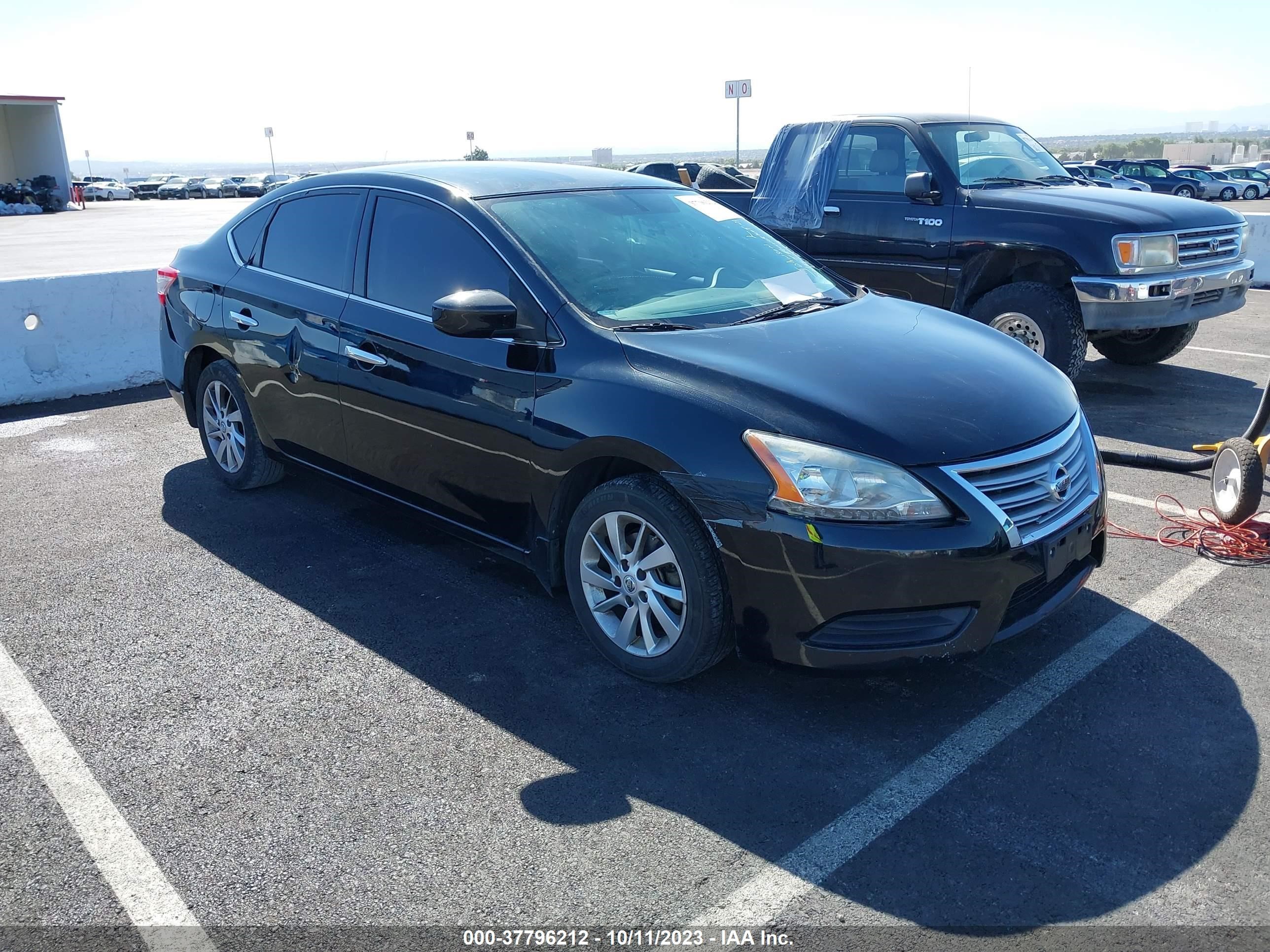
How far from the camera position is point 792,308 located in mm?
4367

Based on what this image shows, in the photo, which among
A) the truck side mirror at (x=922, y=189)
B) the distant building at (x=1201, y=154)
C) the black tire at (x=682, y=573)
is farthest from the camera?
the distant building at (x=1201, y=154)

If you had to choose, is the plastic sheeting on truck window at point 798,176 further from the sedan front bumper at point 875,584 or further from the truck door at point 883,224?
the sedan front bumper at point 875,584

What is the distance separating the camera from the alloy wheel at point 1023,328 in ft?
25.7

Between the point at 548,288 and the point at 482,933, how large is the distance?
229 cm

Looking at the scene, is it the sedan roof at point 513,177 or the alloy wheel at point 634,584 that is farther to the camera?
the sedan roof at point 513,177

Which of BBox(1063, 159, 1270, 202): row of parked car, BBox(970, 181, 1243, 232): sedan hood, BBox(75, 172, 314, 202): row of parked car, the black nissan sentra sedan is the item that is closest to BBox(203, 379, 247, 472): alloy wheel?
the black nissan sentra sedan

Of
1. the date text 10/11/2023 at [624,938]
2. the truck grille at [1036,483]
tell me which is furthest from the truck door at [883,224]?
the date text 10/11/2023 at [624,938]

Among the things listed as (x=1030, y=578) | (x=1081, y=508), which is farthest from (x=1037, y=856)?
(x=1081, y=508)

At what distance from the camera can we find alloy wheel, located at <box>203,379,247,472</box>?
5.72m

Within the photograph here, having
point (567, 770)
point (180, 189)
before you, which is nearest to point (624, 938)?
point (567, 770)

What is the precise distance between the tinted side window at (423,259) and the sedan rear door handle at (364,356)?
8.8 inches

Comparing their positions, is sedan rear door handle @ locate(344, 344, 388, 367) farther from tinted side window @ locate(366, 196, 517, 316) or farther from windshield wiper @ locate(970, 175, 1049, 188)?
windshield wiper @ locate(970, 175, 1049, 188)

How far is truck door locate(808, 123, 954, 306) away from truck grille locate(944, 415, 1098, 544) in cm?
486

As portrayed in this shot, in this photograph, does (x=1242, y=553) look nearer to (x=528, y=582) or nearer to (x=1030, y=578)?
(x=1030, y=578)
